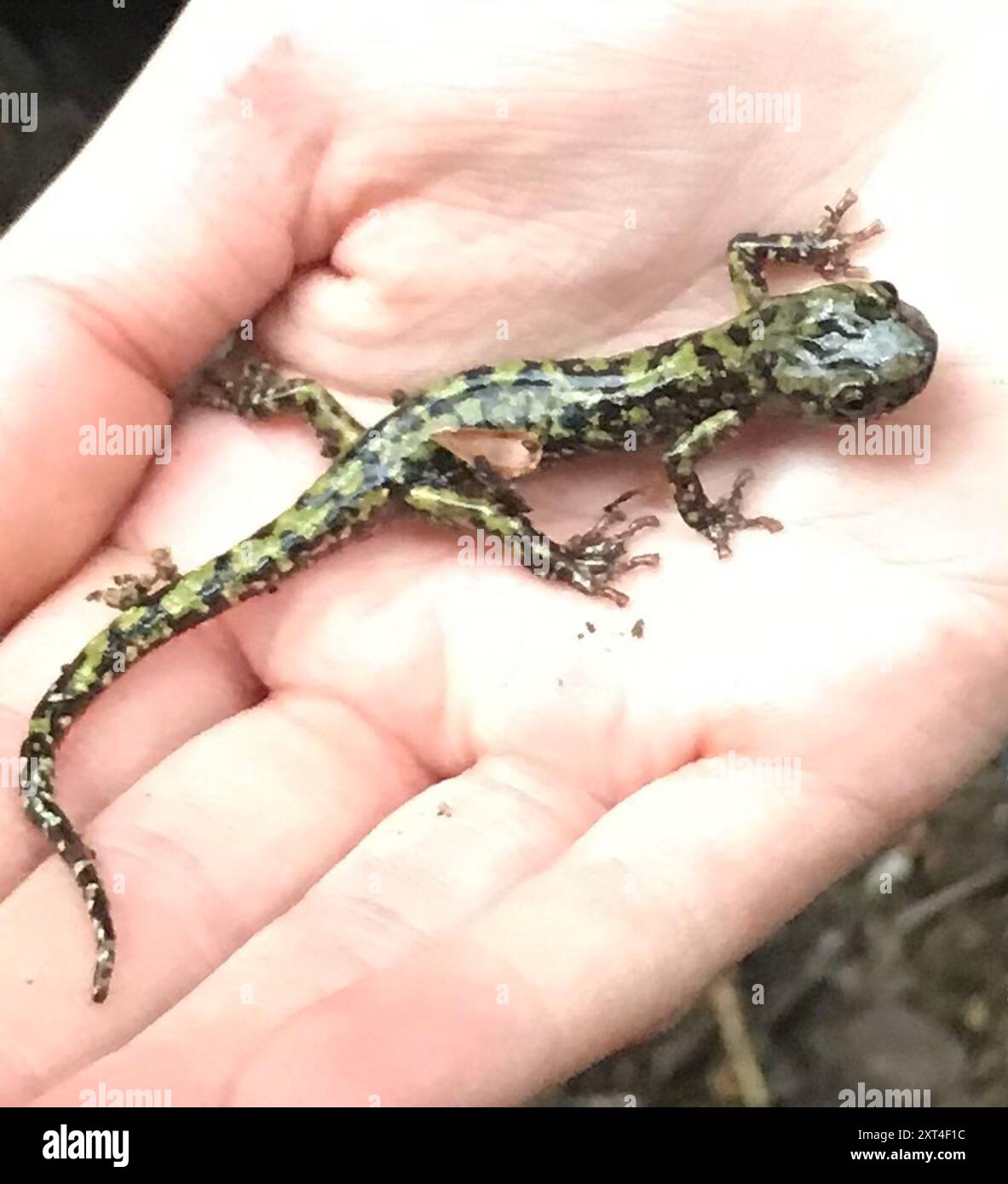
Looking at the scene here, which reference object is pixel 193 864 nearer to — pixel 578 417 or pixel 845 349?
pixel 578 417

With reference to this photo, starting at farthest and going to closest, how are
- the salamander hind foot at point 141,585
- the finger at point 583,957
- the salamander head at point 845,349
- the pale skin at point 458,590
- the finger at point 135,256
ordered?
1. the salamander hind foot at point 141,585
2. the finger at point 135,256
3. the salamander head at point 845,349
4. the pale skin at point 458,590
5. the finger at point 583,957

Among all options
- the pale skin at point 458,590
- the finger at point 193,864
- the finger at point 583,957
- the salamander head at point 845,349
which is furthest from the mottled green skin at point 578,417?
the finger at point 583,957

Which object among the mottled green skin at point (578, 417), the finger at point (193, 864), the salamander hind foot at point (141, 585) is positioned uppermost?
the mottled green skin at point (578, 417)

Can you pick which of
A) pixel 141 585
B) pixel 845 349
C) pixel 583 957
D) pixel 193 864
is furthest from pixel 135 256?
pixel 583 957

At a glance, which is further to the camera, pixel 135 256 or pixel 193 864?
pixel 135 256

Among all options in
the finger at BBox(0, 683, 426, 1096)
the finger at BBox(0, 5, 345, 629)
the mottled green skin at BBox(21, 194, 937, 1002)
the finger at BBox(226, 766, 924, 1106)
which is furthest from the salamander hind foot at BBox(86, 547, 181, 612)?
the finger at BBox(226, 766, 924, 1106)

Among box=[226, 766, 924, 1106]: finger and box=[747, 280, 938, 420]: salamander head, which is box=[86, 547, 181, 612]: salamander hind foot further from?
box=[747, 280, 938, 420]: salamander head

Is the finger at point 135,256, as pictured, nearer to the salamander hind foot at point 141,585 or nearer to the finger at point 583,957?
the salamander hind foot at point 141,585
